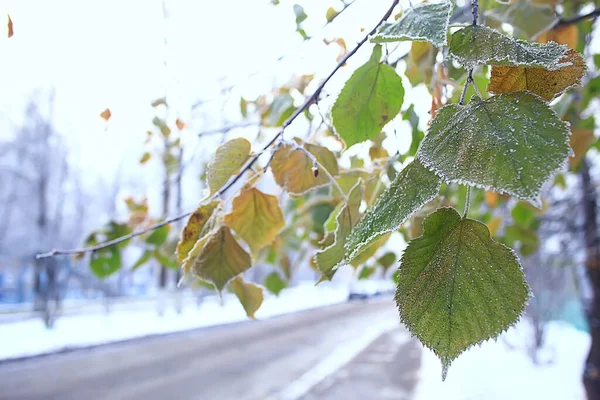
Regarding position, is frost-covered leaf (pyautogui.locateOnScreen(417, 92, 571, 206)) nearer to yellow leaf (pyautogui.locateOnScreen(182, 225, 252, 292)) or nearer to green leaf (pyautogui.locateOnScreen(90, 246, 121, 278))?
yellow leaf (pyautogui.locateOnScreen(182, 225, 252, 292))

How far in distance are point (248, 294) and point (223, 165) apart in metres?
0.12

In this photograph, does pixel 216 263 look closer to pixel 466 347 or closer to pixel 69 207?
pixel 466 347

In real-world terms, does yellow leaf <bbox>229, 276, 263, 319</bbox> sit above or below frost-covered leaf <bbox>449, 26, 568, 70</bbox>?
below

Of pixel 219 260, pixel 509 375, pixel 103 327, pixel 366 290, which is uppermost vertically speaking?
pixel 219 260

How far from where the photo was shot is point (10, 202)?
825 cm

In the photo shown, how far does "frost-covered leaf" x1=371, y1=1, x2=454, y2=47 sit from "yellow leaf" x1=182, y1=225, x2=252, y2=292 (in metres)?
0.17

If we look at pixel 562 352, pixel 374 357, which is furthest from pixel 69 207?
pixel 562 352

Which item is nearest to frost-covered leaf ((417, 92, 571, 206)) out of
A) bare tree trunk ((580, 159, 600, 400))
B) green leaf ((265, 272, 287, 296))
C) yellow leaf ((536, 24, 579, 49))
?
yellow leaf ((536, 24, 579, 49))

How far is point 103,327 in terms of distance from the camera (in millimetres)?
7133

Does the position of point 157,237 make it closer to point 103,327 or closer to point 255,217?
point 255,217

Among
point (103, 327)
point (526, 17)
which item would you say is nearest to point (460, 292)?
point (526, 17)

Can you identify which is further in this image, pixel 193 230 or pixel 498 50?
pixel 193 230

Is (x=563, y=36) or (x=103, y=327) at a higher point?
(x=563, y=36)

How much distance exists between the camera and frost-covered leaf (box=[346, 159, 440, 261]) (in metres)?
0.16
